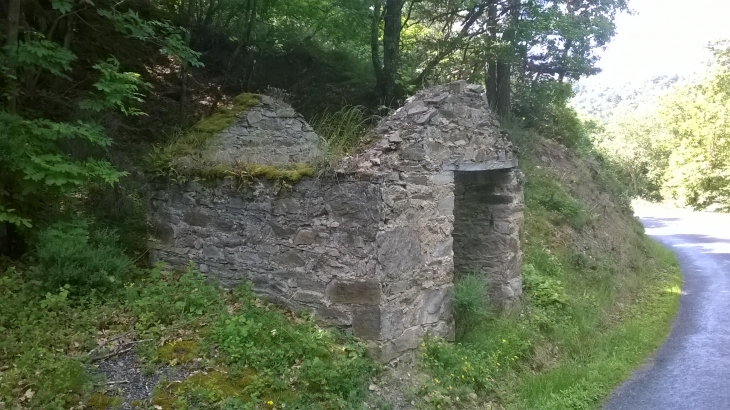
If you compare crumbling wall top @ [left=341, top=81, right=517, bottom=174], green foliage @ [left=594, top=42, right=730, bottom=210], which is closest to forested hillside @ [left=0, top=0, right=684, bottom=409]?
crumbling wall top @ [left=341, top=81, right=517, bottom=174]

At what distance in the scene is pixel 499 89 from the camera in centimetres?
1482

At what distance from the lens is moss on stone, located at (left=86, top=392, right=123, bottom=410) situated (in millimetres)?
4375

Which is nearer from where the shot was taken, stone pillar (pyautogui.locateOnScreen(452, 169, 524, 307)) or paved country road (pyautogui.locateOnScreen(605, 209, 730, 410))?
paved country road (pyautogui.locateOnScreen(605, 209, 730, 410))

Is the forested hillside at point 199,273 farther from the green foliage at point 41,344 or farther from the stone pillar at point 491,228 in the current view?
the stone pillar at point 491,228

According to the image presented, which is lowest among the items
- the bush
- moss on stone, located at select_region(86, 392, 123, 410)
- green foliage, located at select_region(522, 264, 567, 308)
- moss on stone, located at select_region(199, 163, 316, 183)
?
moss on stone, located at select_region(86, 392, 123, 410)

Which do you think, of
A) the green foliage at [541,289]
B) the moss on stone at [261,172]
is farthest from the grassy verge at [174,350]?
the green foliage at [541,289]

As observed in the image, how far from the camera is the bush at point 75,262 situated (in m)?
5.80

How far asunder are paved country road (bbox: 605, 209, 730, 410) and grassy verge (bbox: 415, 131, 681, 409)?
240 millimetres

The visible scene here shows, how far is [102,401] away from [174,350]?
33.6 inches

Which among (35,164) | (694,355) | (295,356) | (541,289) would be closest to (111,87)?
(35,164)

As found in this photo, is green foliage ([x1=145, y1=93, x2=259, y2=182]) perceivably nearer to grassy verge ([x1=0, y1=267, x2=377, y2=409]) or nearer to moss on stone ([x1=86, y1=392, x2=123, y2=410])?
grassy verge ([x1=0, y1=267, x2=377, y2=409])

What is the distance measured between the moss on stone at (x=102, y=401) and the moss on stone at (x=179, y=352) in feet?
2.07

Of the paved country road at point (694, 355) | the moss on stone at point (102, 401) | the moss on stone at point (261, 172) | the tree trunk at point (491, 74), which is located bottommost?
the paved country road at point (694, 355)

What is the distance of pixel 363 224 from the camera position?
5.46 metres
